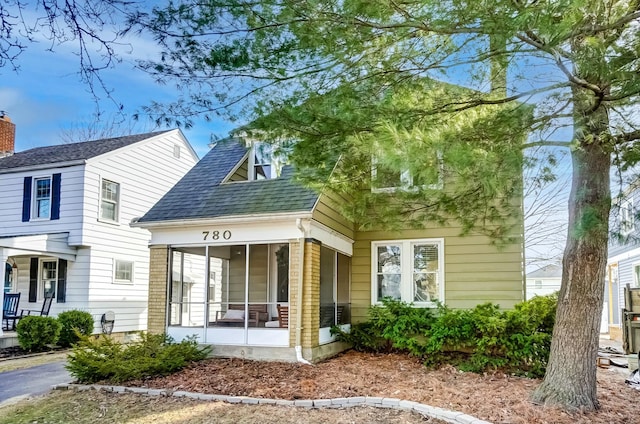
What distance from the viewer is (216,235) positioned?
10.7m

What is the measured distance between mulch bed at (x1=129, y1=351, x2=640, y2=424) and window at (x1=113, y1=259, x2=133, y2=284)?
A: 7.64 meters

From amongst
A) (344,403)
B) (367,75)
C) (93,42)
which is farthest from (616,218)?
(93,42)

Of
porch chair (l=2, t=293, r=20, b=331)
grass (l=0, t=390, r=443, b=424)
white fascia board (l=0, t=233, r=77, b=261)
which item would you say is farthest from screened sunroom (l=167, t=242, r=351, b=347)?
porch chair (l=2, t=293, r=20, b=331)

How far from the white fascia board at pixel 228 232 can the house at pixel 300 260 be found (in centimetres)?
2

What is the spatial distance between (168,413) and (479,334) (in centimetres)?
588

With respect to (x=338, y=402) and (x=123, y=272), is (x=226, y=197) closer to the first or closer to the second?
(x=338, y=402)

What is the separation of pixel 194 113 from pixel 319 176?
2.26 meters

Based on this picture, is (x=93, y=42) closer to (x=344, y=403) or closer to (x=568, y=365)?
(x=344, y=403)

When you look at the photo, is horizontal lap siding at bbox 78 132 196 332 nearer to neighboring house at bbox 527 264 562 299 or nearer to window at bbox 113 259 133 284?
window at bbox 113 259 133 284

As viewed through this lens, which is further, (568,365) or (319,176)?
(319,176)

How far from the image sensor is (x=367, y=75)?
20.0ft

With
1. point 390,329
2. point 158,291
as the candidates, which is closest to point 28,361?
point 158,291

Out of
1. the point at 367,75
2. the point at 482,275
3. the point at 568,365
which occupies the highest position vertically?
the point at 367,75

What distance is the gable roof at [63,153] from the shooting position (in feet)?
51.2
